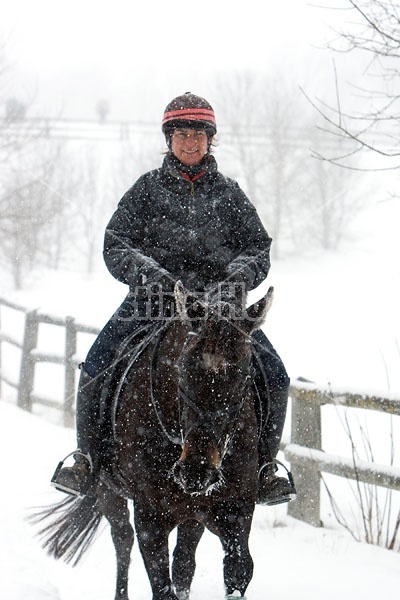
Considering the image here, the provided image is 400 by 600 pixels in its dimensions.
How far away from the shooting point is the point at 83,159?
143 ft

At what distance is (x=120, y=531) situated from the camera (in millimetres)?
4422

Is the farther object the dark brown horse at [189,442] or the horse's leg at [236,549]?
the horse's leg at [236,549]

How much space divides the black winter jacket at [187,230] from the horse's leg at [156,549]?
4.00 ft

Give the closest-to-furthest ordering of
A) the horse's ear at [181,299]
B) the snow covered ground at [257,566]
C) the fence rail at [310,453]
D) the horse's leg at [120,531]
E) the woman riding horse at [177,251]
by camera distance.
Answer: the horse's ear at [181,299], the woman riding horse at [177,251], the horse's leg at [120,531], the snow covered ground at [257,566], the fence rail at [310,453]

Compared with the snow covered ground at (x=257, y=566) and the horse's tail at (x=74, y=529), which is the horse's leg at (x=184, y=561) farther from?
the horse's tail at (x=74, y=529)

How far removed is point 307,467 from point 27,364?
249 inches

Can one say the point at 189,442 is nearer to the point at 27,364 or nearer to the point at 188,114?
the point at 188,114

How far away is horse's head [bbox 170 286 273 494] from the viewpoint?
2631 mm

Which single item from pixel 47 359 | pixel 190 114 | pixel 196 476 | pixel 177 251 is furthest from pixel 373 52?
pixel 47 359

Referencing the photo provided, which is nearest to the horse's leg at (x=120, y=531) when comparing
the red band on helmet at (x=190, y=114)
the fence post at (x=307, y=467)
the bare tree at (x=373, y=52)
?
the fence post at (x=307, y=467)

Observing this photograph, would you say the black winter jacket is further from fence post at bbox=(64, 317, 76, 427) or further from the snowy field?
fence post at bbox=(64, 317, 76, 427)

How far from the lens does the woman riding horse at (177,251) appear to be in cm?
368

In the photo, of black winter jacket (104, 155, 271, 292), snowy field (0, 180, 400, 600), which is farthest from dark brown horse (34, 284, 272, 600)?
snowy field (0, 180, 400, 600)

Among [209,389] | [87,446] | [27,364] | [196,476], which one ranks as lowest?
[27,364]
